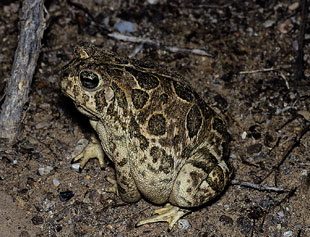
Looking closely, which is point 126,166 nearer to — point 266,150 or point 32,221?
point 32,221

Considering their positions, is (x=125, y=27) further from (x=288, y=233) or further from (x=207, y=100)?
(x=288, y=233)

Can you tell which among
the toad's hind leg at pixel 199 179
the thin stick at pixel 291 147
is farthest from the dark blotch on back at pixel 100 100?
the thin stick at pixel 291 147

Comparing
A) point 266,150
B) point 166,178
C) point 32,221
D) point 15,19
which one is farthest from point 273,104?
point 15,19

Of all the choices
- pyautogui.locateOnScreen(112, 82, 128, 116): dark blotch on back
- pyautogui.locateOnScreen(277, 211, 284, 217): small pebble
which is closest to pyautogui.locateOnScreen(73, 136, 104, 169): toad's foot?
pyautogui.locateOnScreen(112, 82, 128, 116): dark blotch on back

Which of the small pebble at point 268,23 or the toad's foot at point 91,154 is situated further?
the small pebble at point 268,23

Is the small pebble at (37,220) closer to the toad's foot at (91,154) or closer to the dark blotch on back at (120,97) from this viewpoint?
the toad's foot at (91,154)

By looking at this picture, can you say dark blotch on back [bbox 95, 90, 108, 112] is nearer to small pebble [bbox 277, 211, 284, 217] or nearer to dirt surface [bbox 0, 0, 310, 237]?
dirt surface [bbox 0, 0, 310, 237]
